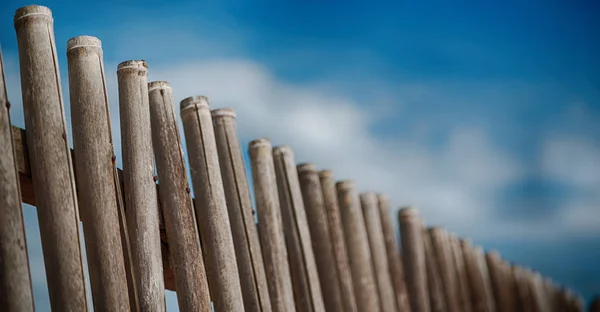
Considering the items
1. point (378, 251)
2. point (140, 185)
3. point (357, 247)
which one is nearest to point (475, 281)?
point (378, 251)

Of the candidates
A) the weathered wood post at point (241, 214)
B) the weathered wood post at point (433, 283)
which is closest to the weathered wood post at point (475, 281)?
the weathered wood post at point (433, 283)

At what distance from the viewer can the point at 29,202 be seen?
2.76 m

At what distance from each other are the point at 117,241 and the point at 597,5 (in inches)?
576

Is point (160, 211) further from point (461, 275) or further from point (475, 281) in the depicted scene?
point (475, 281)

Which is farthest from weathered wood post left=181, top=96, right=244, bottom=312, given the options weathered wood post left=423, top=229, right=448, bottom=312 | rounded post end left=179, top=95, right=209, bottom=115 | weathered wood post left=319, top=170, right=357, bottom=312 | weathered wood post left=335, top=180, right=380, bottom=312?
weathered wood post left=423, top=229, right=448, bottom=312

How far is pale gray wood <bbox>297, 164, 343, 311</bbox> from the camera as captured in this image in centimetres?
407

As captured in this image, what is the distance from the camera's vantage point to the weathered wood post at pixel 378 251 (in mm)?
4590

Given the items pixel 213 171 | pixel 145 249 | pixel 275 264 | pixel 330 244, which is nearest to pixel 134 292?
pixel 145 249

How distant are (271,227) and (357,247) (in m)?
0.87

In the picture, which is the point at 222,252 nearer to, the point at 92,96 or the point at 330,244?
the point at 92,96

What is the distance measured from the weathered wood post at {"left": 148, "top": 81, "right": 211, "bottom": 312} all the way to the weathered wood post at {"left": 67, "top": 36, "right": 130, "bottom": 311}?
326mm

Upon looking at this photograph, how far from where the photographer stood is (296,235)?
12.7ft

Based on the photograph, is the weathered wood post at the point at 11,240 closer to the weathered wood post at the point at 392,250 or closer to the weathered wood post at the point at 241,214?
the weathered wood post at the point at 241,214

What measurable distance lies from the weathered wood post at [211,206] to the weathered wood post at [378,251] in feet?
4.90
